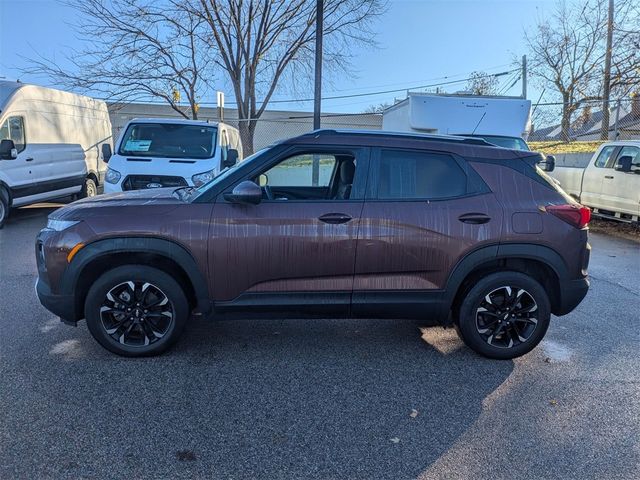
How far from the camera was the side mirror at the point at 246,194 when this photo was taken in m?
3.57

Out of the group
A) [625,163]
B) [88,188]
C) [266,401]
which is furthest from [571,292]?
[88,188]

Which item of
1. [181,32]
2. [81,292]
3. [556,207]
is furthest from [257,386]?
[181,32]

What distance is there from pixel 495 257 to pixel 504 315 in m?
0.52

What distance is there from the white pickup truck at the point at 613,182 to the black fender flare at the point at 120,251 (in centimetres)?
940

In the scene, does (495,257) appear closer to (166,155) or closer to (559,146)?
(166,155)

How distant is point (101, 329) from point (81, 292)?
335 millimetres

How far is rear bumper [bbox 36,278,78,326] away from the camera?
365 centimetres

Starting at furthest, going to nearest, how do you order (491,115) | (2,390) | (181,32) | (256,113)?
(256,113)
(181,32)
(491,115)
(2,390)

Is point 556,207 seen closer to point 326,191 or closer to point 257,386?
point 326,191

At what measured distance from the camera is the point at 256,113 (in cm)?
1844

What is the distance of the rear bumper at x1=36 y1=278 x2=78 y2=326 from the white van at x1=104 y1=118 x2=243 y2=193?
4.15 m

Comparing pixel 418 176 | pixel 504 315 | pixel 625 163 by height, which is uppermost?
pixel 625 163

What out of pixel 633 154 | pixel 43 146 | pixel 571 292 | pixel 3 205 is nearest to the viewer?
pixel 571 292

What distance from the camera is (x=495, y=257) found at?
12.5ft
